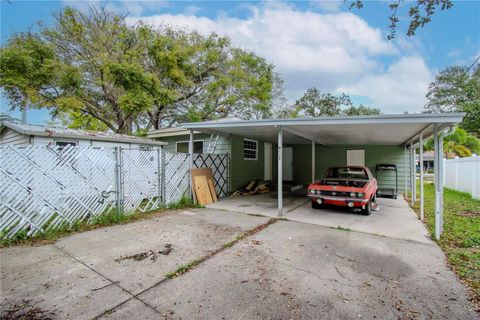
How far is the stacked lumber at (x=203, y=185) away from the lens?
798 centimetres

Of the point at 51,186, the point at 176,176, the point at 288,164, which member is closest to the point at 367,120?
the point at 176,176

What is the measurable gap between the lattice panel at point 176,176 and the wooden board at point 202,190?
322 millimetres

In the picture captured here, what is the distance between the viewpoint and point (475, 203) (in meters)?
8.20

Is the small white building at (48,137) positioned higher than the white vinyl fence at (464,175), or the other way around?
the small white building at (48,137)

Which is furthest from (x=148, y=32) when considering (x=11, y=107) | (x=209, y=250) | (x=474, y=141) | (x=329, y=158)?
(x=474, y=141)

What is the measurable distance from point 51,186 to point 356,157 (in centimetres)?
1211

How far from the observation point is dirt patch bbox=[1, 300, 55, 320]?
7.41ft

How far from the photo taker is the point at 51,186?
16.2 ft

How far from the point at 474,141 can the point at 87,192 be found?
26995 mm

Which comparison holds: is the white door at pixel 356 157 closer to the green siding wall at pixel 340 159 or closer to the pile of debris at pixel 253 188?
the green siding wall at pixel 340 159

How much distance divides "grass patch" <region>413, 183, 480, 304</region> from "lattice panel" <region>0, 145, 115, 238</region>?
676 centimetres

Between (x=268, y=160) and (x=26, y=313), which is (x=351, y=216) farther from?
(x=268, y=160)

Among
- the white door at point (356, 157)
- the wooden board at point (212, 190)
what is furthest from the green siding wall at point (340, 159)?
the wooden board at point (212, 190)

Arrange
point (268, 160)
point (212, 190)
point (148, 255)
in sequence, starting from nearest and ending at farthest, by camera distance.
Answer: point (148, 255)
point (212, 190)
point (268, 160)
